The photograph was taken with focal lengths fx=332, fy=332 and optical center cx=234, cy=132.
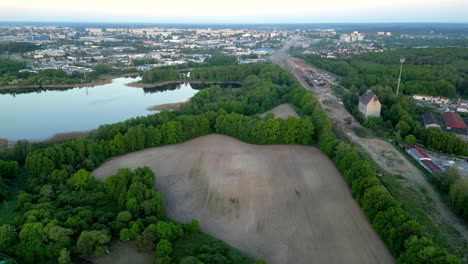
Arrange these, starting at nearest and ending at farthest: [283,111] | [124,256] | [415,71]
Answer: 1. [124,256]
2. [283,111]
3. [415,71]

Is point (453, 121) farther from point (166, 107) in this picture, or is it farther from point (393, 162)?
point (166, 107)

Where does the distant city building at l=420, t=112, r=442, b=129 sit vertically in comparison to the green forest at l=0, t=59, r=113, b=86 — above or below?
below

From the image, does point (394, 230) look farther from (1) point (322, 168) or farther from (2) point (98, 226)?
(2) point (98, 226)

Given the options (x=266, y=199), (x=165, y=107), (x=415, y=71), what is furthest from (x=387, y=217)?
(x=415, y=71)

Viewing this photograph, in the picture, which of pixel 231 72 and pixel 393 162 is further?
pixel 231 72

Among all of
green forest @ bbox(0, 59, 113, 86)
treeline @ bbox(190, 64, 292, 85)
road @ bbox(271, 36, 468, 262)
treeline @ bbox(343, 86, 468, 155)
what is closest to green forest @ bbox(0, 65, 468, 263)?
road @ bbox(271, 36, 468, 262)

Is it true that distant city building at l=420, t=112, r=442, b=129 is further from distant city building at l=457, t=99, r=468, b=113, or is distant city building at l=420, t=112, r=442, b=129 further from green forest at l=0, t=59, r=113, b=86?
green forest at l=0, t=59, r=113, b=86

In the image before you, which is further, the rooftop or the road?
the rooftop
